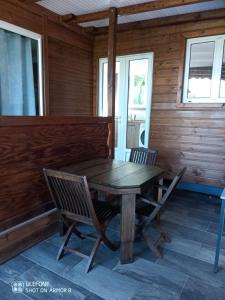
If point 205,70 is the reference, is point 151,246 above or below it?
below

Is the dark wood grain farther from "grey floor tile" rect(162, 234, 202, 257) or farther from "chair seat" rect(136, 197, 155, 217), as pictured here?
"grey floor tile" rect(162, 234, 202, 257)

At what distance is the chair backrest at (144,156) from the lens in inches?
113

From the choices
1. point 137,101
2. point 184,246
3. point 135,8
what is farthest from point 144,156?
point 135,8

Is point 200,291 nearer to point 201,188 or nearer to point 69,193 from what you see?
point 69,193

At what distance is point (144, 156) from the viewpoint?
9.65 feet

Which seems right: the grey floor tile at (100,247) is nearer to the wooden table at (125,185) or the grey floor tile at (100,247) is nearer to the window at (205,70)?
the wooden table at (125,185)

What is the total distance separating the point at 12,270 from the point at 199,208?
2.32 meters

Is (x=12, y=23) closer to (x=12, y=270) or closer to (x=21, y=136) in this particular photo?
(x=21, y=136)

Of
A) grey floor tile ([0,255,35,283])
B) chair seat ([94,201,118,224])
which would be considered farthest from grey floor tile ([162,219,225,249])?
grey floor tile ([0,255,35,283])

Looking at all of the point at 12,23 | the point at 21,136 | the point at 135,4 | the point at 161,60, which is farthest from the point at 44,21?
the point at 21,136

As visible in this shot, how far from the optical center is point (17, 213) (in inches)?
80.4

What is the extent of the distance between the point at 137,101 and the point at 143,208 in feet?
8.00

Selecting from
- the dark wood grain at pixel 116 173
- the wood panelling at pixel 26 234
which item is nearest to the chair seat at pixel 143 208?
the dark wood grain at pixel 116 173

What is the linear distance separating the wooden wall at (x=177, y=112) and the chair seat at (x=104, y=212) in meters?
2.06
